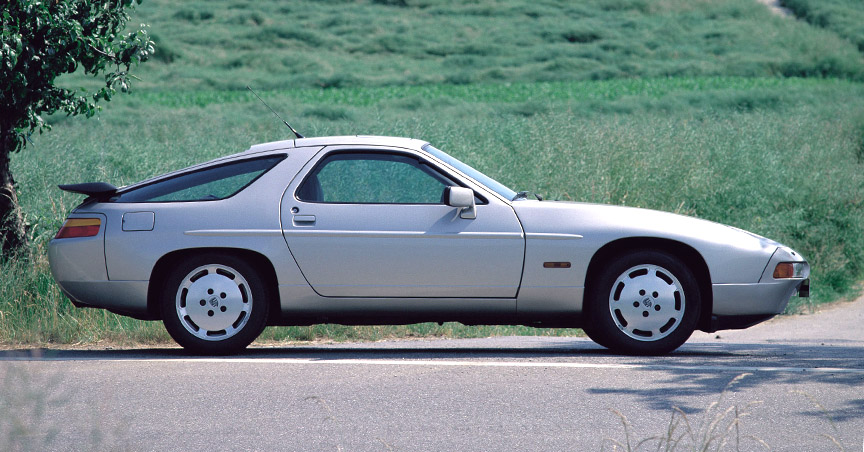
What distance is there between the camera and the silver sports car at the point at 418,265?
7180mm

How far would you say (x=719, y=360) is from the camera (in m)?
7.34

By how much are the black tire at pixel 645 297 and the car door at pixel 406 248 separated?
659 millimetres

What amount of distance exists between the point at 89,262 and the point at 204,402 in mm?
2073

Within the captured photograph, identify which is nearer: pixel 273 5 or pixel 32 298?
pixel 32 298

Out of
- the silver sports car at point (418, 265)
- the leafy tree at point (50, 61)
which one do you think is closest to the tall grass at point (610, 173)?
the leafy tree at point (50, 61)

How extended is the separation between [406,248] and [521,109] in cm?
2781

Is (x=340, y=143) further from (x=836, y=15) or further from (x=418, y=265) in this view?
(x=836, y=15)

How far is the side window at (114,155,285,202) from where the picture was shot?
7441 mm

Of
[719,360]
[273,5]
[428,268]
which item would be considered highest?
[273,5]

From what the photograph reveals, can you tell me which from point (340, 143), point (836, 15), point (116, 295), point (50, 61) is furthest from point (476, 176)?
point (836, 15)

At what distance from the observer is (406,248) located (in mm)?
7184

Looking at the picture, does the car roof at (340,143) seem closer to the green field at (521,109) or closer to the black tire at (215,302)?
the black tire at (215,302)

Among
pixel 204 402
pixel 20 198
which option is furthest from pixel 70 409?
pixel 20 198

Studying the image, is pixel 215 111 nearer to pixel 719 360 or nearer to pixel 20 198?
pixel 20 198
